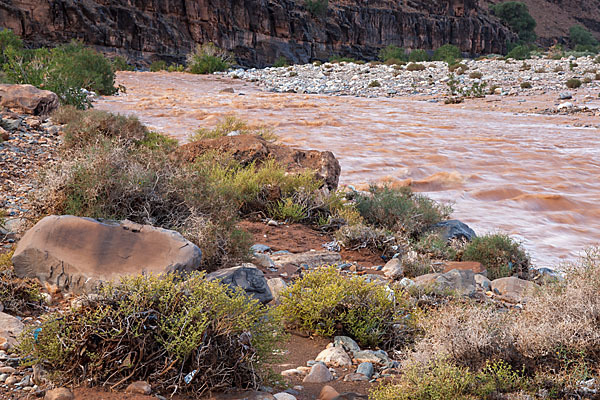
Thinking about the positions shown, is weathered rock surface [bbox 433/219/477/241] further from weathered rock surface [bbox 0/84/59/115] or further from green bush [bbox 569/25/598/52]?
green bush [bbox 569/25/598/52]

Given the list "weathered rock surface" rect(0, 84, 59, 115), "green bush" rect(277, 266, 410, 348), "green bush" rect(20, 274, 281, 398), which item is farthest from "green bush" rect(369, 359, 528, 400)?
"weathered rock surface" rect(0, 84, 59, 115)

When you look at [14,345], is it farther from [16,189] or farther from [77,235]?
[16,189]

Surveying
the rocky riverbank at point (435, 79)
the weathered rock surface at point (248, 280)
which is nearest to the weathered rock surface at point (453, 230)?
the weathered rock surface at point (248, 280)

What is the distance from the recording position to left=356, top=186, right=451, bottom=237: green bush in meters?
5.71

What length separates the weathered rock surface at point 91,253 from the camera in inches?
122

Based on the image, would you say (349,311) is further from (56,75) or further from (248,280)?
(56,75)

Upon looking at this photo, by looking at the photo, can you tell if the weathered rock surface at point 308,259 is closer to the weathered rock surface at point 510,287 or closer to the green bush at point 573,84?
the weathered rock surface at point 510,287

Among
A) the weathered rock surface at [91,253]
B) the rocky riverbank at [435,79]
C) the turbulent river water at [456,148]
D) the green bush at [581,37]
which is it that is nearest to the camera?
the weathered rock surface at [91,253]

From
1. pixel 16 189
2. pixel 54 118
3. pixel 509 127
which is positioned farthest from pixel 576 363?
pixel 509 127

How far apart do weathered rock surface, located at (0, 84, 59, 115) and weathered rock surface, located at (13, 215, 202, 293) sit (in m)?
6.43

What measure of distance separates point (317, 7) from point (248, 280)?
2034 inches

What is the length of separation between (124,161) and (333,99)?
15.8 metres

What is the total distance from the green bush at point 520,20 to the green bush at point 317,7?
3052 cm

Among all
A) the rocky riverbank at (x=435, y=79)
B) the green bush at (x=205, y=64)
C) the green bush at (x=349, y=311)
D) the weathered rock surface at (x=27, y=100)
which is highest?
the green bush at (x=205, y=64)
